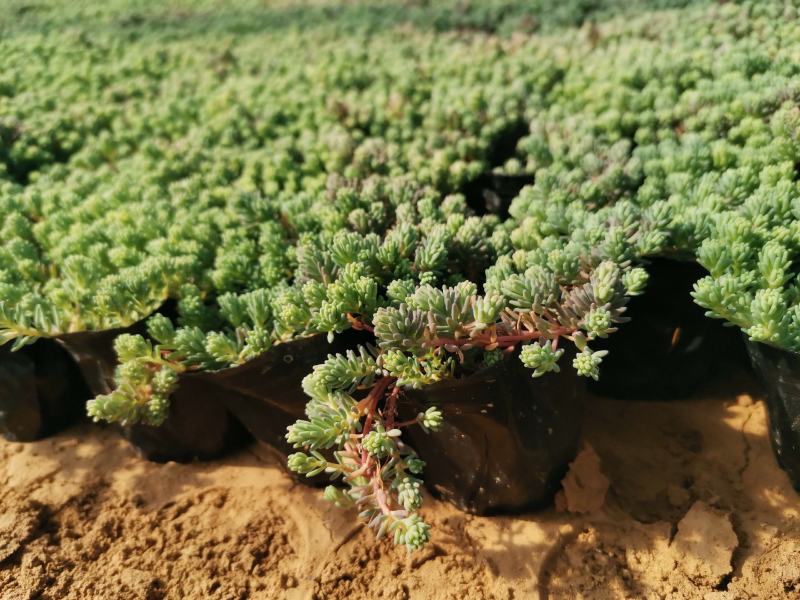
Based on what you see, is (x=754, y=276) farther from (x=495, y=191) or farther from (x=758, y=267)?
(x=495, y=191)

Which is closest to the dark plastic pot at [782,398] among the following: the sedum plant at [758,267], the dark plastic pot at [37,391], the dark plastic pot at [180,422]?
the sedum plant at [758,267]

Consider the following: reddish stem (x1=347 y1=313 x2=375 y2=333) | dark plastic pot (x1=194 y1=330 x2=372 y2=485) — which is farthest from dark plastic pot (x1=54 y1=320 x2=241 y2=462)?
reddish stem (x1=347 y1=313 x2=375 y2=333)

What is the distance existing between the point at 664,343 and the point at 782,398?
550 millimetres

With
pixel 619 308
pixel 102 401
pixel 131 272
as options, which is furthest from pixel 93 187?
pixel 619 308

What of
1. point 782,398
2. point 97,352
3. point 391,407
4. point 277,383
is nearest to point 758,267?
point 782,398

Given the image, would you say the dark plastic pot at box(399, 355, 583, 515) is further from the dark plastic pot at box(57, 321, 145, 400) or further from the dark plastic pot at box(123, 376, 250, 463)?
the dark plastic pot at box(57, 321, 145, 400)

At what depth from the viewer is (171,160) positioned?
10.8 feet

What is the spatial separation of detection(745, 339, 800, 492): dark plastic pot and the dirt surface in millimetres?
100

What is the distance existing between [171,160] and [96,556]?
1.86 metres

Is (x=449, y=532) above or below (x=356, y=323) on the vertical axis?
below

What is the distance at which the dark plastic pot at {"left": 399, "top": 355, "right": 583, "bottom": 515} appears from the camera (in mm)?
1897

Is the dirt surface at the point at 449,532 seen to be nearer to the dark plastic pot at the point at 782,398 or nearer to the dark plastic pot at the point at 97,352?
the dark plastic pot at the point at 782,398

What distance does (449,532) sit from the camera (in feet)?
6.97

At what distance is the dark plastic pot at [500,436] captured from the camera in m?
1.90
